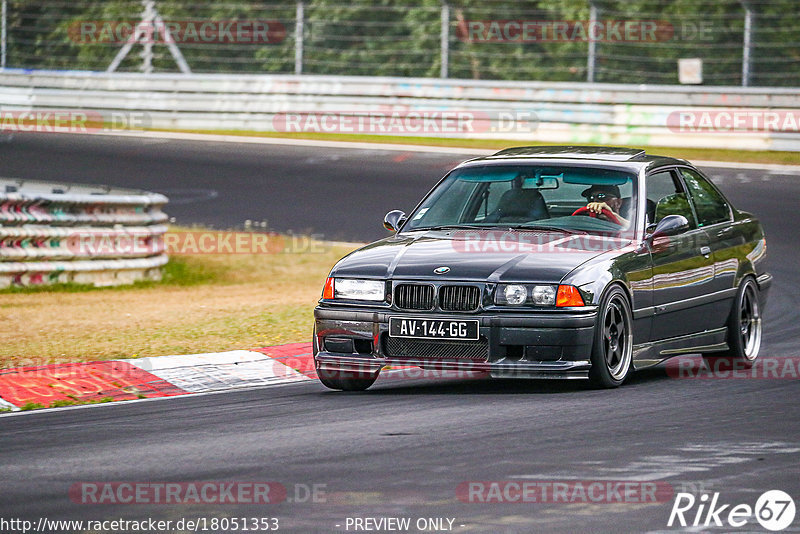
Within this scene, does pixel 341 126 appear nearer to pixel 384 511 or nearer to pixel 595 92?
pixel 595 92

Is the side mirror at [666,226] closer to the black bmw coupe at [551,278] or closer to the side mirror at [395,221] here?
the black bmw coupe at [551,278]

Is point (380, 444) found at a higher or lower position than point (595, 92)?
lower

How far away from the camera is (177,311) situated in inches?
512

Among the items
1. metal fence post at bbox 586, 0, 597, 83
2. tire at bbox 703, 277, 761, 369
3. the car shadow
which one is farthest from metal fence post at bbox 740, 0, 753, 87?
the car shadow

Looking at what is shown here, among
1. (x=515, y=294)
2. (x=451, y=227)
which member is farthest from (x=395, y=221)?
(x=515, y=294)

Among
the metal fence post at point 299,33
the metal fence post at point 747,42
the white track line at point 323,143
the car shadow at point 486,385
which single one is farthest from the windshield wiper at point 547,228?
the metal fence post at point 299,33

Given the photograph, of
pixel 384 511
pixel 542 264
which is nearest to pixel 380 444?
pixel 384 511

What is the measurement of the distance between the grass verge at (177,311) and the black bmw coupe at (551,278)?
211 cm

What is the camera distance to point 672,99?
2364cm

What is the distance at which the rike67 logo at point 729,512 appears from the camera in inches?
214

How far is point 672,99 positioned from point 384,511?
1892 cm

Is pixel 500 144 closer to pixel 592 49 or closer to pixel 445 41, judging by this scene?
pixel 592 49

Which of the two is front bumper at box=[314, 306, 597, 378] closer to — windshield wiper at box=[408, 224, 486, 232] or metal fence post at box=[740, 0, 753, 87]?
windshield wiper at box=[408, 224, 486, 232]

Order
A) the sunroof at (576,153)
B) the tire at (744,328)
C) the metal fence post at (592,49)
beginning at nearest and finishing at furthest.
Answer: the sunroof at (576,153) < the tire at (744,328) < the metal fence post at (592,49)
